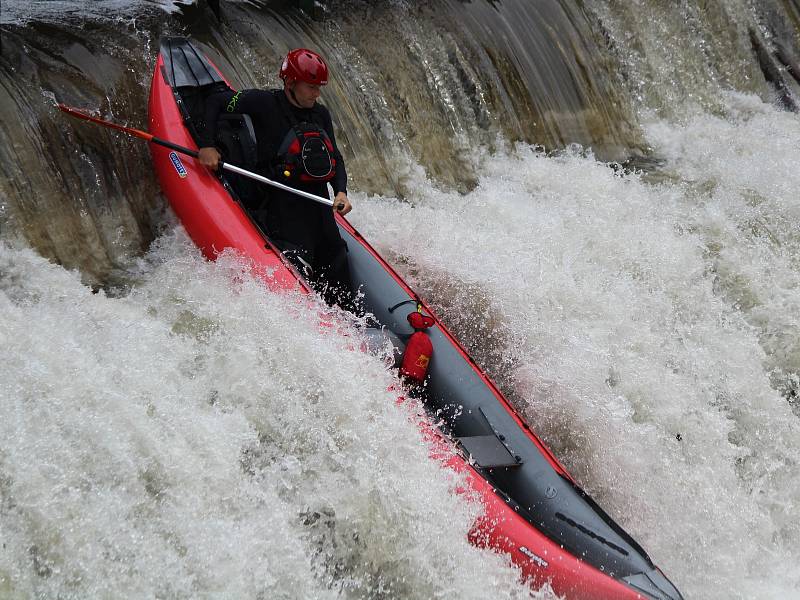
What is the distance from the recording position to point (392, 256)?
555 centimetres

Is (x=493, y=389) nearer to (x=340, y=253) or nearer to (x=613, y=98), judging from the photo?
(x=340, y=253)

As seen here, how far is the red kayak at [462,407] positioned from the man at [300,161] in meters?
0.12

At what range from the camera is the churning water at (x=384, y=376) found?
3039mm

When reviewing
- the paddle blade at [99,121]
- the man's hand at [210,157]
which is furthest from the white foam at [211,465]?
the paddle blade at [99,121]

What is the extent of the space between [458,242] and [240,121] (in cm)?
171

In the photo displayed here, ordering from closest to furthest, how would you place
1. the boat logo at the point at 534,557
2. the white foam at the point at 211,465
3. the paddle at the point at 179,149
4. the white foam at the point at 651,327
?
the white foam at the point at 211,465, the boat logo at the point at 534,557, the white foam at the point at 651,327, the paddle at the point at 179,149

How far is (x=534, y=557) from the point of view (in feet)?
11.2

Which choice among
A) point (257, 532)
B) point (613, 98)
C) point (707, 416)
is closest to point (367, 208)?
point (707, 416)

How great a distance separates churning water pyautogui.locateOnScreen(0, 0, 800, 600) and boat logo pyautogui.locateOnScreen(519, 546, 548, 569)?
0.31 feet

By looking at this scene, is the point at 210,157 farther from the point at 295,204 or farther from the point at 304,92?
the point at 304,92

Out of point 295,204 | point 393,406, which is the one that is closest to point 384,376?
point 393,406

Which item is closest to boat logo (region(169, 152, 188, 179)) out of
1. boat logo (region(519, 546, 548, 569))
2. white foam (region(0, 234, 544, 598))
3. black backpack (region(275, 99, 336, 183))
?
black backpack (region(275, 99, 336, 183))

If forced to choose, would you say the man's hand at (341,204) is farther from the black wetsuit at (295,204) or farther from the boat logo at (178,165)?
the boat logo at (178,165)

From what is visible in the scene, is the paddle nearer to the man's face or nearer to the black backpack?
the black backpack
